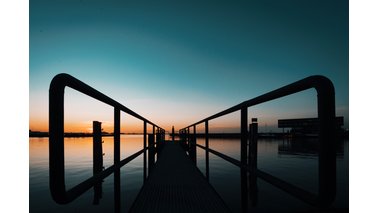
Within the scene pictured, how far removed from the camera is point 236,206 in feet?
36.4

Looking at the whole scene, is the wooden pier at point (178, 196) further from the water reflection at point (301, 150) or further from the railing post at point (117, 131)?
the water reflection at point (301, 150)

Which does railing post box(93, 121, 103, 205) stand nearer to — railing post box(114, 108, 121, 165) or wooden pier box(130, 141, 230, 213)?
wooden pier box(130, 141, 230, 213)

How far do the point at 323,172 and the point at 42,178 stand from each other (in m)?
18.3

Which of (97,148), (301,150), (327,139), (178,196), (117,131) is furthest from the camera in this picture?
(301,150)

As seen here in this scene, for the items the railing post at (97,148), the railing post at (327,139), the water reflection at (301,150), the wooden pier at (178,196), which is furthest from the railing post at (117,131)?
the water reflection at (301,150)

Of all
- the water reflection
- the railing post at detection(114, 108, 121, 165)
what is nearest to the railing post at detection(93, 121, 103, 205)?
the railing post at detection(114, 108, 121, 165)

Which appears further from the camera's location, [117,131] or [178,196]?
[178,196]

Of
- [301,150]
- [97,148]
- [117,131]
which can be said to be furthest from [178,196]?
[301,150]

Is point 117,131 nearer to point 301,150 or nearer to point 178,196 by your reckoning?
point 178,196

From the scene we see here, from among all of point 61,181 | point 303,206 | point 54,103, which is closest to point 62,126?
point 54,103

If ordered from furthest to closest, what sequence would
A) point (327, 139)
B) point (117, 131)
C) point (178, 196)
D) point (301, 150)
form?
point (301, 150), point (178, 196), point (117, 131), point (327, 139)

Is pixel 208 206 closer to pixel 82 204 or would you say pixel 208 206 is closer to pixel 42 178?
pixel 82 204

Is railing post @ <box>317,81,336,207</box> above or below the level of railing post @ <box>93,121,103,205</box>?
above

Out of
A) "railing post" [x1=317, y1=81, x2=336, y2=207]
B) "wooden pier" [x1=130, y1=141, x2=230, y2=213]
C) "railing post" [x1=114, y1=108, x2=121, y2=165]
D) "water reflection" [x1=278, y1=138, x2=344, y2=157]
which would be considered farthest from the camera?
"water reflection" [x1=278, y1=138, x2=344, y2=157]
